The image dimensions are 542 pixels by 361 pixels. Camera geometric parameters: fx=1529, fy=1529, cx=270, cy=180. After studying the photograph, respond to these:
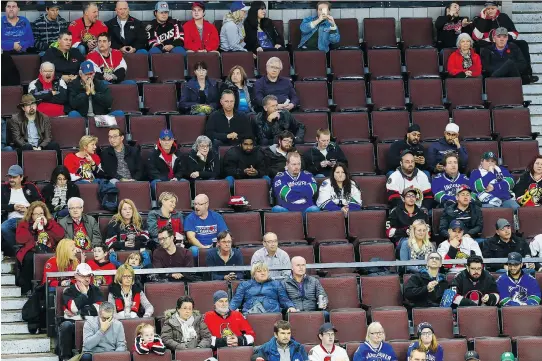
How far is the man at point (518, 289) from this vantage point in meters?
16.0

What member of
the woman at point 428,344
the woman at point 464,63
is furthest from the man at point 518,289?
the woman at point 464,63

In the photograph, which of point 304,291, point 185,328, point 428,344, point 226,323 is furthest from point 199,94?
point 428,344

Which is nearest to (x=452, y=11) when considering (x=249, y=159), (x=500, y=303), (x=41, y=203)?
(x=249, y=159)

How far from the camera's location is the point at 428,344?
14797mm

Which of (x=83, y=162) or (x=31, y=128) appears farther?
(x=31, y=128)

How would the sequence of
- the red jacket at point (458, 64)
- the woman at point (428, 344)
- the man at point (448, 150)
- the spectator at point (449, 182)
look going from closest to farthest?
the woman at point (428, 344) → the spectator at point (449, 182) → the man at point (448, 150) → the red jacket at point (458, 64)

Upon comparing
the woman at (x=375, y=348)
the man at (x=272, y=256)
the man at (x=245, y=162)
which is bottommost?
the woman at (x=375, y=348)

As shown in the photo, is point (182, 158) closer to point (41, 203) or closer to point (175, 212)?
point (175, 212)

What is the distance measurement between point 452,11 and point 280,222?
4.94 metres

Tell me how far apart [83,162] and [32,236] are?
144 cm

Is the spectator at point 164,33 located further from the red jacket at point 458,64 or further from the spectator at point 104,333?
the spectator at point 104,333

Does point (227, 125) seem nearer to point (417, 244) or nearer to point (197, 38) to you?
point (197, 38)

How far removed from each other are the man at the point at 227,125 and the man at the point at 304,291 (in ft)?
8.98

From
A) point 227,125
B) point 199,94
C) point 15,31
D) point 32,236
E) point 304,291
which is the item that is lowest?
point 304,291
